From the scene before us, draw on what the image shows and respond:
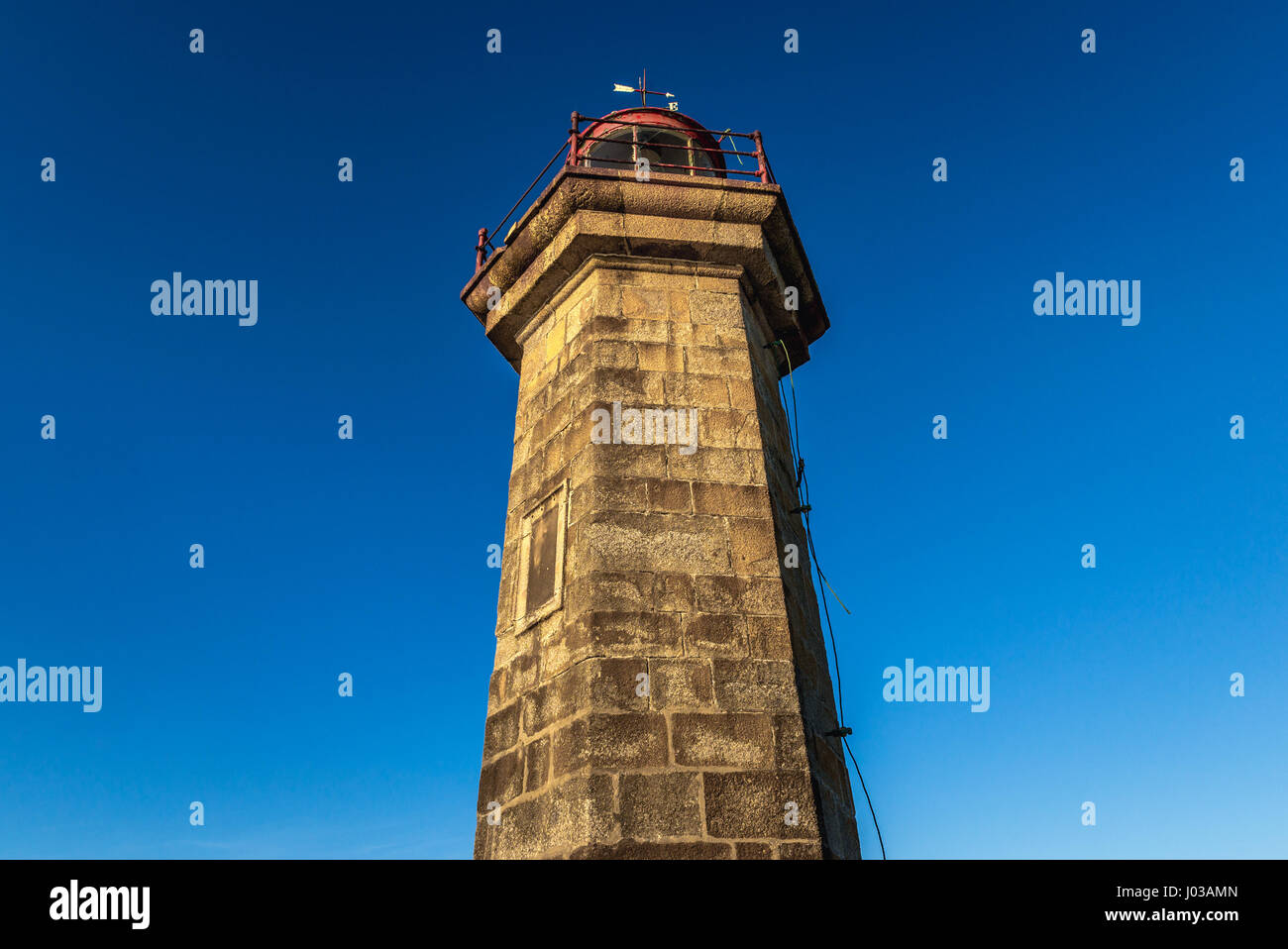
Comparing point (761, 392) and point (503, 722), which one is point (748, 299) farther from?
point (503, 722)

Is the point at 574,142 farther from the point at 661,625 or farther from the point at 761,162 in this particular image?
the point at 661,625

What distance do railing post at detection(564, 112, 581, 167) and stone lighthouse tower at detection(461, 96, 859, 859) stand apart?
0.06 ft

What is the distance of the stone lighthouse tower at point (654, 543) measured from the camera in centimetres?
472

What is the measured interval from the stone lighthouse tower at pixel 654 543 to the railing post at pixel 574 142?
18mm

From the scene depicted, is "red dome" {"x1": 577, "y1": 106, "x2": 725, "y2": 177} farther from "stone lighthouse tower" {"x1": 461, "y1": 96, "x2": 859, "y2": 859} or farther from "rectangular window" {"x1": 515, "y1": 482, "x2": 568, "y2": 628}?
"rectangular window" {"x1": 515, "y1": 482, "x2": 568, "y2": 628}

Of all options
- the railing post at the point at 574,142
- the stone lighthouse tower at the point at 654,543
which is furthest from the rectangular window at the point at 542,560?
the railing post at the point at 574,142

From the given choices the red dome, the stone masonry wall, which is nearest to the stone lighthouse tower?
the stone masonry wall

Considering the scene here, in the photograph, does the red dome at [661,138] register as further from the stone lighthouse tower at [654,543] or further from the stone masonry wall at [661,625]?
the stone masonry wall at [661,625]

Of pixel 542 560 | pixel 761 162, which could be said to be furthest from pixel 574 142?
pixel 542 560

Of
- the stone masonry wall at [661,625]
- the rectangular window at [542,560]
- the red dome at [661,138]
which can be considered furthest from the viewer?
the red dome at [661,138]

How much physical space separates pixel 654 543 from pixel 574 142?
3.84 metres

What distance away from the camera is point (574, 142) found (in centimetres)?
721
